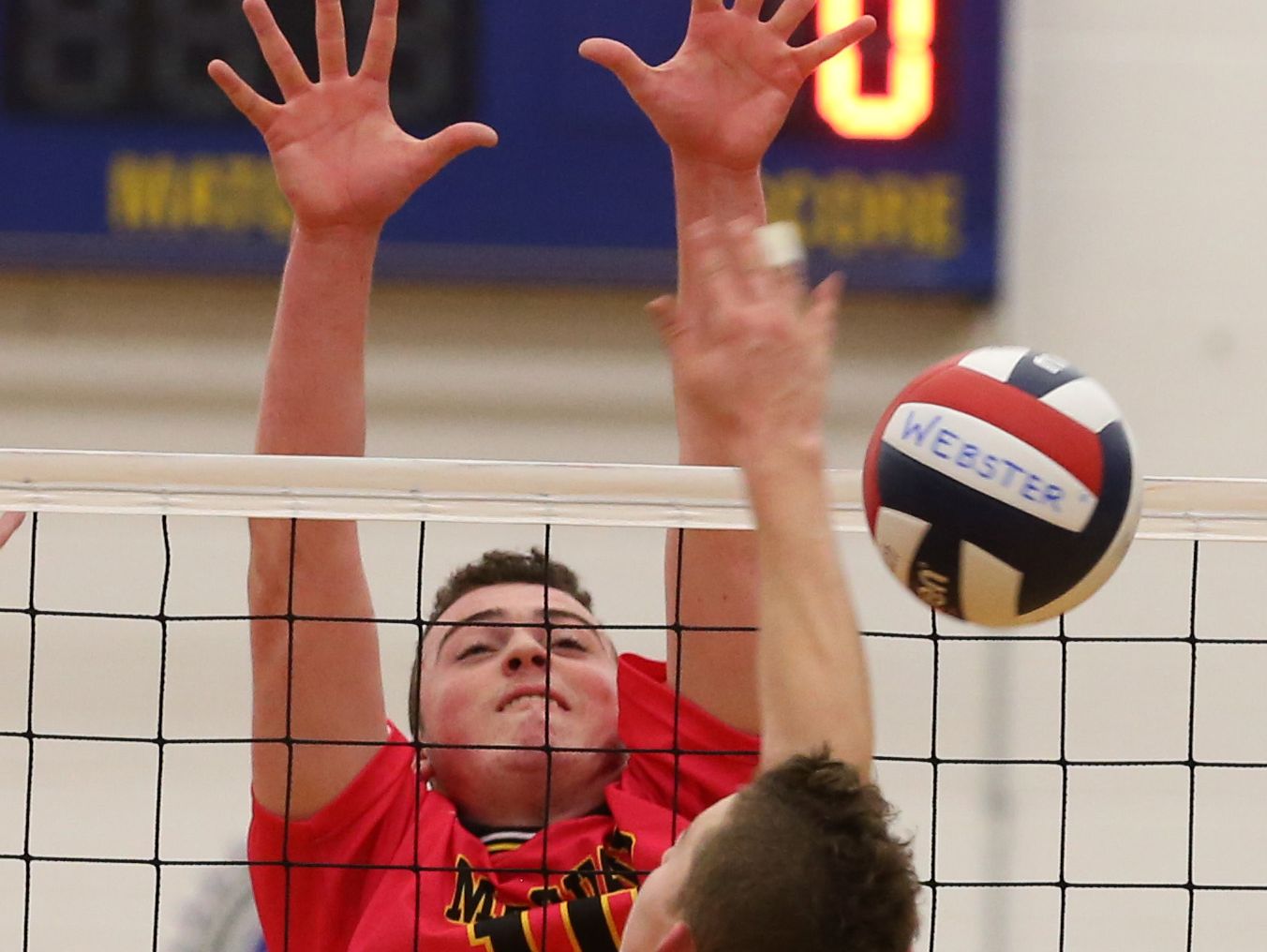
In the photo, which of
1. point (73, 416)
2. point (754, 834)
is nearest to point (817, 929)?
point (754, 834)

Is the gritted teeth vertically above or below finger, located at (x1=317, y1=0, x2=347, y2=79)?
below

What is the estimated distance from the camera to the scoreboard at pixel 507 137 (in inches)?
142

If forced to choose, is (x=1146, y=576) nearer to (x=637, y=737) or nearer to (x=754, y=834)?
(x=637, y=737)

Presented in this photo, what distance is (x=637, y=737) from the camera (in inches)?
84.1

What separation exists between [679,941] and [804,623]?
24 centimetres

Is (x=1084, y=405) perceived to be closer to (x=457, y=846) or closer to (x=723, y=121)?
(x=723, y=121)

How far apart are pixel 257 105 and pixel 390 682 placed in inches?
80.5

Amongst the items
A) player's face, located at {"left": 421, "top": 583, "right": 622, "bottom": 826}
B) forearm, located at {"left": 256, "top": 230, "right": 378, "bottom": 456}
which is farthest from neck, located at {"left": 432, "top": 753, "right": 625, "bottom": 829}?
forearm, located at {"left": 256, "top": 230, "right": 378, "bottom": 456}

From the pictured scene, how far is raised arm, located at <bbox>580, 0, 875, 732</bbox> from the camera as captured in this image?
2045 mm

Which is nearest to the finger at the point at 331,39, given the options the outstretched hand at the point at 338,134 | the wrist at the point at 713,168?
the outstretched hand at the point at 338,134

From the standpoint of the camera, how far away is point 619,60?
6.61 feet

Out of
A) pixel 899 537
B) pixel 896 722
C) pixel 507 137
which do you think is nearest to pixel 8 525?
→ pixel 899 537

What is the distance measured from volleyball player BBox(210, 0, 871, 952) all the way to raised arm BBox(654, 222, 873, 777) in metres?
0.57

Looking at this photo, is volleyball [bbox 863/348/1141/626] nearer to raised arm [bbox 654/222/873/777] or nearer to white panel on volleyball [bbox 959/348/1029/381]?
white panel on volleyball [bbox 959/348/1029/381]
